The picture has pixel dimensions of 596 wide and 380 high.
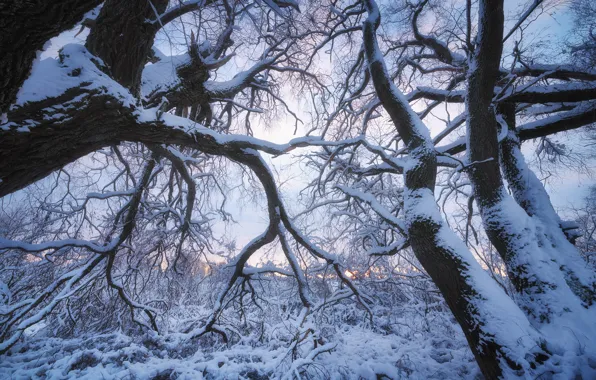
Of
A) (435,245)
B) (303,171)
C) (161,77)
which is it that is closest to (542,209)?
(435,245)

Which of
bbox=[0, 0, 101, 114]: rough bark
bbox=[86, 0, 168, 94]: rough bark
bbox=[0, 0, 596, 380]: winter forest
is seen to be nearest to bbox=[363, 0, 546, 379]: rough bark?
bbox=[0, 0, 596, 380]: winter forest

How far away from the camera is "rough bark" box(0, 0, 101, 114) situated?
0.92 m

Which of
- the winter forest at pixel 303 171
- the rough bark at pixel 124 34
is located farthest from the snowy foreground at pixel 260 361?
the rough bark at pixel 124 34

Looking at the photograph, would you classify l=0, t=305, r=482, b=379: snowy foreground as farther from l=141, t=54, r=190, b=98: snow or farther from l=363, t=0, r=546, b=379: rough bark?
l=141, t=54, r=190, b=98: snow

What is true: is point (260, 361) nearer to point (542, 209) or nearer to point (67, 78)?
point (67, 78)

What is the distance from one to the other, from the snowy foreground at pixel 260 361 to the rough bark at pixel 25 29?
293cm

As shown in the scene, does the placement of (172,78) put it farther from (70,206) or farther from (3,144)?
(70,206)

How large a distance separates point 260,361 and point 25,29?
454 centimetres

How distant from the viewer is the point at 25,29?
0.97m

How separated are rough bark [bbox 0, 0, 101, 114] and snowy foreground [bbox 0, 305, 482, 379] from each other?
2.93 m

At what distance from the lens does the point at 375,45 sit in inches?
130

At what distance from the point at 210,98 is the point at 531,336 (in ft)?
14.9

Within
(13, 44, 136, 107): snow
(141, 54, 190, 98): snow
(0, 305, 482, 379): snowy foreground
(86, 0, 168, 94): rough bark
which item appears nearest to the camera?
(13, 44, 136, 107): snow

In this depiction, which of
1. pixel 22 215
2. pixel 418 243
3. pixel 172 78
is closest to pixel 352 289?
pixel 418 243
